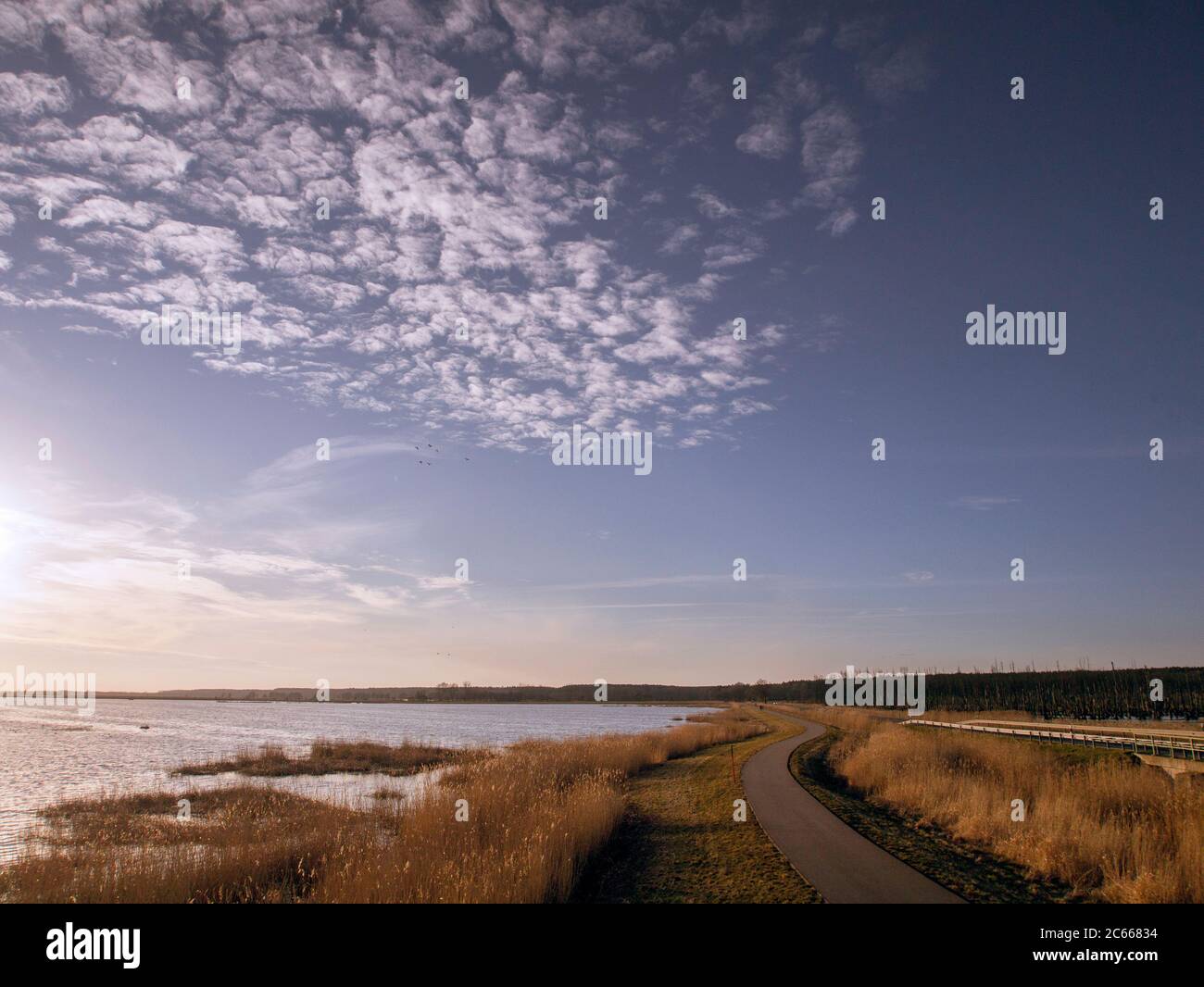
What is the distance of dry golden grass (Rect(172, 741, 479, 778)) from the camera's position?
32.6m

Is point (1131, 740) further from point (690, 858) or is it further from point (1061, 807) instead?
point (690, 858)

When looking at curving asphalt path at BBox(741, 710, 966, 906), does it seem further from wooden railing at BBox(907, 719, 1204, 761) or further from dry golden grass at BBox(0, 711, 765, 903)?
wooden railing at BBox(907, 719, 1204, 761)

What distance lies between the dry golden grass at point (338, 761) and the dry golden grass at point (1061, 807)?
2096 cm

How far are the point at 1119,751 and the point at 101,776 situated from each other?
43.0 m

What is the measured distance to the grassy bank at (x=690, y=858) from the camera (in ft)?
35.9

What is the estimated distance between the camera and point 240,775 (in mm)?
30844

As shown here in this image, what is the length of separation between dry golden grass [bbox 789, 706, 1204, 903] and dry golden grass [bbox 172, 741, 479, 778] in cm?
2096

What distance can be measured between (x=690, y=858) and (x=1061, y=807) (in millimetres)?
8188

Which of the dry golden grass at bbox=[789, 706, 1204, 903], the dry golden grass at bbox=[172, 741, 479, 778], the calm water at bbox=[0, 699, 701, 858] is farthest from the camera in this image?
the dry golden grass at bbox=[172, 741, 479, 778]

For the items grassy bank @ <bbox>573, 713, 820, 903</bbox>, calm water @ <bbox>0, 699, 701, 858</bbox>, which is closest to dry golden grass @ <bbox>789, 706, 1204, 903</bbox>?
grassy bank @ <bbox>573, 713, 820, 903</bbox>

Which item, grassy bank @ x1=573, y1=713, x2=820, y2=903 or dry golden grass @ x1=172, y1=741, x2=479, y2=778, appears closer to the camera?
grassy bank @ x1=573, y1=713, x2=820, y2=903

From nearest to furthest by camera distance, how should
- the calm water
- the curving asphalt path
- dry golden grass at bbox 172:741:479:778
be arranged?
1. the curving asphalt path
2. the calm water
3. dry golden grass at bbox 172:741:479:778
